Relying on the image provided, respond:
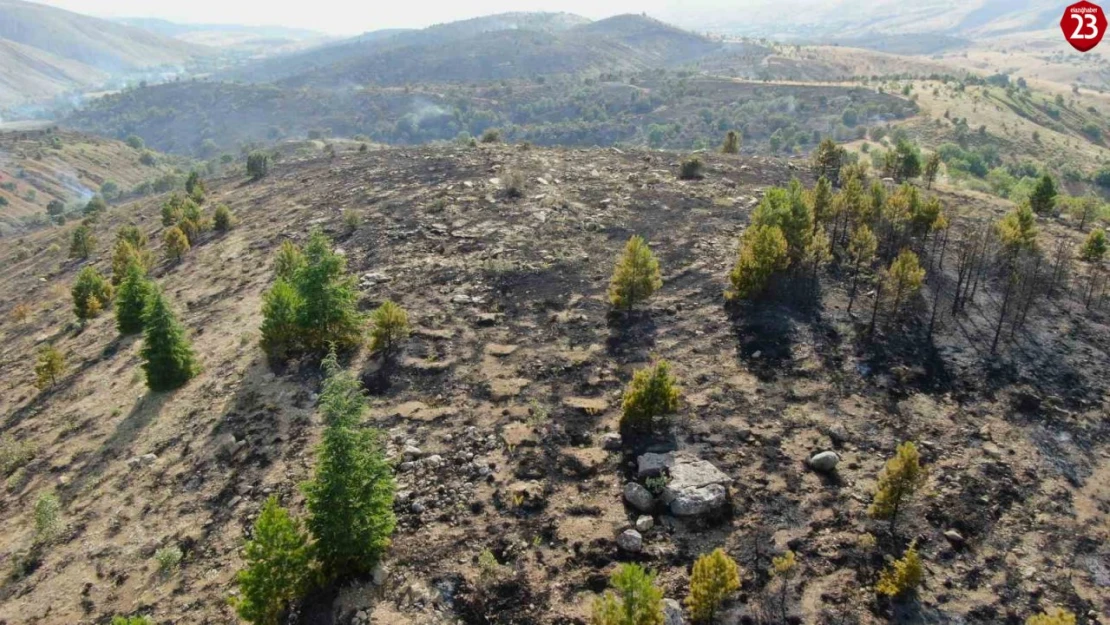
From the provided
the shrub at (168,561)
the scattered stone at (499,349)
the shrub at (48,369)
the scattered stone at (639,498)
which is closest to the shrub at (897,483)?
the scattered stone at (639,498)

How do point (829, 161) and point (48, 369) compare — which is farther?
point (829, 161)

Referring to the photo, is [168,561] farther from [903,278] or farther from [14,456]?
[903,278]

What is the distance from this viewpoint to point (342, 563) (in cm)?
1169

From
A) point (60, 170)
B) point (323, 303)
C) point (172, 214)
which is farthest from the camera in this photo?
point (60, 170)

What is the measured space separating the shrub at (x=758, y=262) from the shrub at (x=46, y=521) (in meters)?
19.6

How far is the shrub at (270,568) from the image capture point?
1066cm

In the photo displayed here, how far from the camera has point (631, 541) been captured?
12305mm

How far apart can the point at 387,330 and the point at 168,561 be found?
26.5ft

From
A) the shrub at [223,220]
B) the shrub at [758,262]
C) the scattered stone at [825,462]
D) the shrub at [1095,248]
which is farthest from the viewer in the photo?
the shrub at [223,220]

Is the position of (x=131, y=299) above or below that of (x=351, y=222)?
below

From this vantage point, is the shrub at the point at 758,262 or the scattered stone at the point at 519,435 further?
the shrub at the point at 758,262

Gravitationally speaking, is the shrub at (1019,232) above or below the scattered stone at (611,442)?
above

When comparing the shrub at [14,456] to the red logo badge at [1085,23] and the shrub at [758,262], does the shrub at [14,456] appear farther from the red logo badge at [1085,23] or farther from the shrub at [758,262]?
the red logo badge at [1085,23]

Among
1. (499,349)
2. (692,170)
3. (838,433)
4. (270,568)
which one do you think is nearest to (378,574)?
(270,568)
